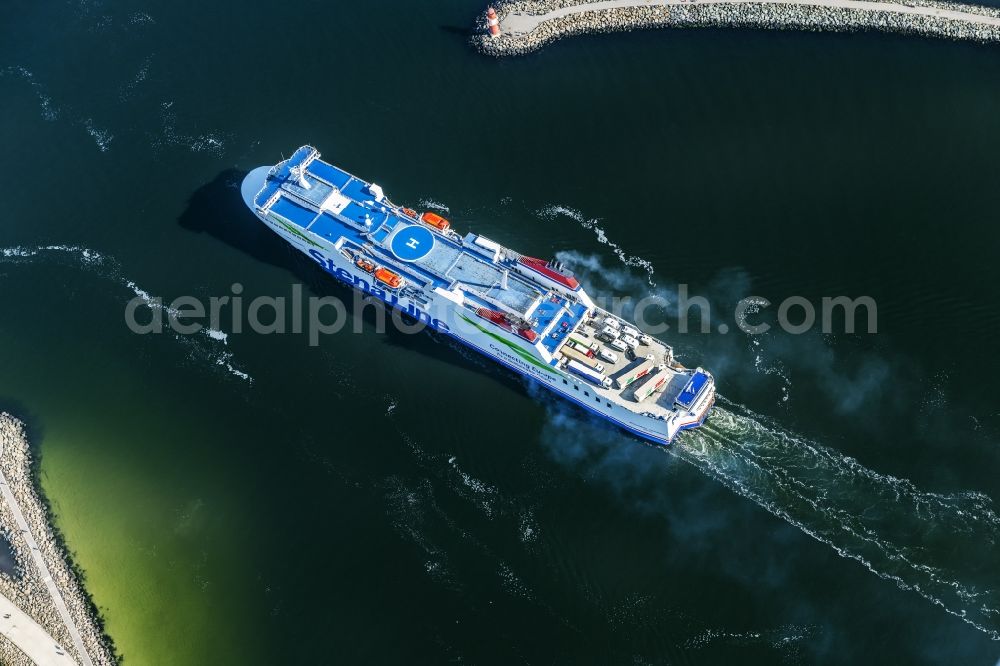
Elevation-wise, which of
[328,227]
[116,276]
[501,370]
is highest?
[328,227]

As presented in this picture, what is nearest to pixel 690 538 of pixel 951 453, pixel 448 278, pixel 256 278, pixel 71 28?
pixel 951 453

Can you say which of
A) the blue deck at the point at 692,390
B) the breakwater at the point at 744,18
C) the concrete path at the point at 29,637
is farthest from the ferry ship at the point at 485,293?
the concrete path at the point at 29,637

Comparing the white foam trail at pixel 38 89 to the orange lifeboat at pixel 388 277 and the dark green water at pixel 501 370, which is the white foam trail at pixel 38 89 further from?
the orange lifeboat at pixel 388 277

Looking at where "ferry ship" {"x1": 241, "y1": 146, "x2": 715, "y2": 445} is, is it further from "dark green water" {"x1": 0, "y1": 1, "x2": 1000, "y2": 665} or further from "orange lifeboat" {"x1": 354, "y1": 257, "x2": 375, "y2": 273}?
"dark green water" {"x1": 0, "y1": 1, "x2": 1000, "y2": 665}

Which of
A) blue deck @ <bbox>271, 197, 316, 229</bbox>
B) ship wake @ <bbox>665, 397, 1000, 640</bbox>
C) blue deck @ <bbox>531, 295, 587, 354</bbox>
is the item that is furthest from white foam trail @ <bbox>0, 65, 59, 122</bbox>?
ship wake @ <bbox>665, 397, 1000, 640</bbox>

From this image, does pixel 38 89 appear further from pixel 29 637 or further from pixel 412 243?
pixel 29 637

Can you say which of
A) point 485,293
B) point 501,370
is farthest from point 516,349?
point 485,293
